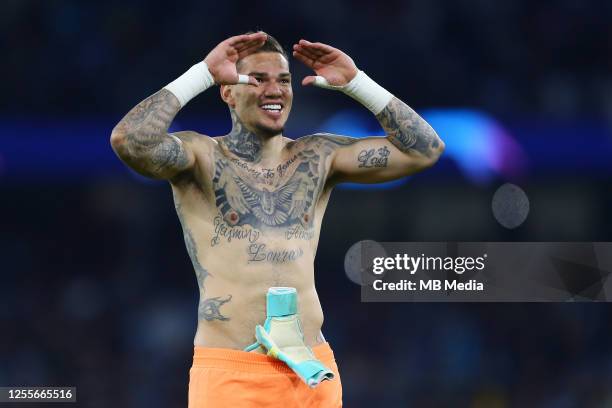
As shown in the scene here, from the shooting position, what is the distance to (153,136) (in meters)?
3.66

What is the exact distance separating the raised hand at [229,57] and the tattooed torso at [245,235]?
0.25m

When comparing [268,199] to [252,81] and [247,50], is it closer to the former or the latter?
[252,81]

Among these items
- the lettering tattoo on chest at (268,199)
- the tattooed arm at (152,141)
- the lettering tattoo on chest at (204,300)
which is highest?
the tattooed arm at (152,141)

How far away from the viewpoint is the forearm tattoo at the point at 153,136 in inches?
143

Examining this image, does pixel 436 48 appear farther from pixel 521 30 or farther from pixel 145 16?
pixel 145 16

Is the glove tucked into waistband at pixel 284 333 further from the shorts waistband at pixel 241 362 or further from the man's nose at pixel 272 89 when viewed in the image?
the man's nose at pixel 272 89

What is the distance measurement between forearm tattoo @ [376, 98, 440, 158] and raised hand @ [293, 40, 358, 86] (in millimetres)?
195

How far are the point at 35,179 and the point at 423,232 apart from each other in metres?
2.46

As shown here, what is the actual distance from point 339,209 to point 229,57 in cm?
325

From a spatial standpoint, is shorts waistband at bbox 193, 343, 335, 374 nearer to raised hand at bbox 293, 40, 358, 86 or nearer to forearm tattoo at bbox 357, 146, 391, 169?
forearm tattoo at bbox 357, 146, 391, 169

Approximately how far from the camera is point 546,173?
6.89 meters

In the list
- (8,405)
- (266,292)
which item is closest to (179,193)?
(266,292)

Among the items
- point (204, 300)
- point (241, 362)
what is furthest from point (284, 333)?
point (204, 300)

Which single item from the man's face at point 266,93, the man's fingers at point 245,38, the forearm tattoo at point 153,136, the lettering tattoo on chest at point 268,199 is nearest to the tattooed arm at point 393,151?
the lettering tattoo on chest at point 268,199
